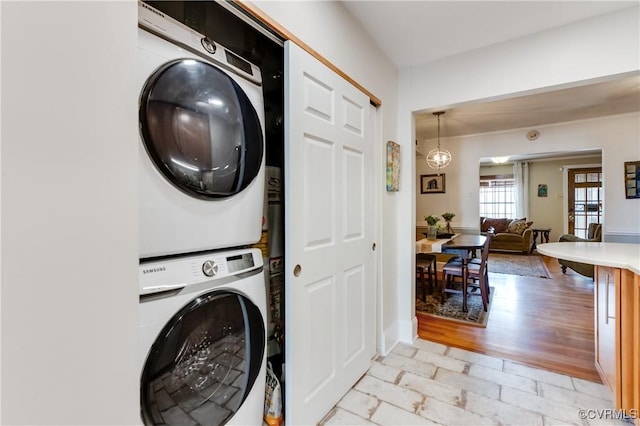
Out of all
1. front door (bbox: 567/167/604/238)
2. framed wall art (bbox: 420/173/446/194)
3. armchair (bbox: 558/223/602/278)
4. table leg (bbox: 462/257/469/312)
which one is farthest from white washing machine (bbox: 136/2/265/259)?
front door (bbox: 567/167/604/238)

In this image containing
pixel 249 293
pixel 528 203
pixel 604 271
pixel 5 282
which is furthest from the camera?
pixel 528 203

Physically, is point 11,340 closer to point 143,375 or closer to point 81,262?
point 81,262

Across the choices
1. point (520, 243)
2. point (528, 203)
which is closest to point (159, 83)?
point (520, 243)

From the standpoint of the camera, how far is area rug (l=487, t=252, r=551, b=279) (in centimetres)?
509

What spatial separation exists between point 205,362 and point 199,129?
854 mm

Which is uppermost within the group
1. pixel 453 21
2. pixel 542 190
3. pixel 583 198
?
pixel 453 21

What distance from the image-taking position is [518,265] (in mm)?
5723

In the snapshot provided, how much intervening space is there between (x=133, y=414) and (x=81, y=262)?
1.08 ft

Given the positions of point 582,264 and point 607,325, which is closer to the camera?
point 607,325

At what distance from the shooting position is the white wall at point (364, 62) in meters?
1.46

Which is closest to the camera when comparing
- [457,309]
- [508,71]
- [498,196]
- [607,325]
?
[607,325]

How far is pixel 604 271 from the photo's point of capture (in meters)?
1.79

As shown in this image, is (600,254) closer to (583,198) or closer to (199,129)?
(199,129)

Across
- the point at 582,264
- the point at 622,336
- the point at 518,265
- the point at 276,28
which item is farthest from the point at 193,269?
the point at 518,265
